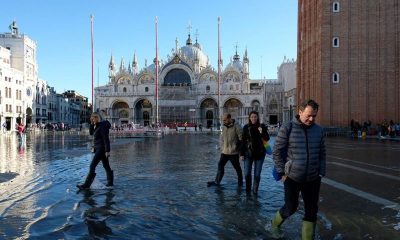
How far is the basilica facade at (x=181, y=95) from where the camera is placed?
91625 millimetres

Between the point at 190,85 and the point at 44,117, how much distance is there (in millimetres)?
31870

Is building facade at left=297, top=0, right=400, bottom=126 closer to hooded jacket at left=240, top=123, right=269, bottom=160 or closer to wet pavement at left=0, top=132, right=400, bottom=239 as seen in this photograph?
wet pavement at left=0, top=132, right=400, bottom=239

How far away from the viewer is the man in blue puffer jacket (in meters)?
4.96

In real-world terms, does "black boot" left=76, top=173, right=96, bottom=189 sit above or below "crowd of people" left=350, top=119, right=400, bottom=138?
below

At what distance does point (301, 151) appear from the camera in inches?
196

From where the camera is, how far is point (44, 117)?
305 ft

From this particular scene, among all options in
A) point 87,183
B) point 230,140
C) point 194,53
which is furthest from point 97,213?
point 194,53

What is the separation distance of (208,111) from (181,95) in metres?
6.82

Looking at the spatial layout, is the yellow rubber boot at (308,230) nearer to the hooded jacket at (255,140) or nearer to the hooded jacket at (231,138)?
the hooded jacket at (255,140)

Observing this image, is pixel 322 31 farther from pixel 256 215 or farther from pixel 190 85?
pixel 190 85

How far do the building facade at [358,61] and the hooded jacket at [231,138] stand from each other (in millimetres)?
33496

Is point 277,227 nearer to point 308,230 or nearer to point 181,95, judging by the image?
point 308,230

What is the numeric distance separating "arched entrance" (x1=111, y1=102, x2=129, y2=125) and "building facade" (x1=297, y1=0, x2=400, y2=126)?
61.0 meters

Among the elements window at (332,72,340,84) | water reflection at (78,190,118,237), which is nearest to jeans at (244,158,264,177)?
water reflection at (78,190,118,237)
